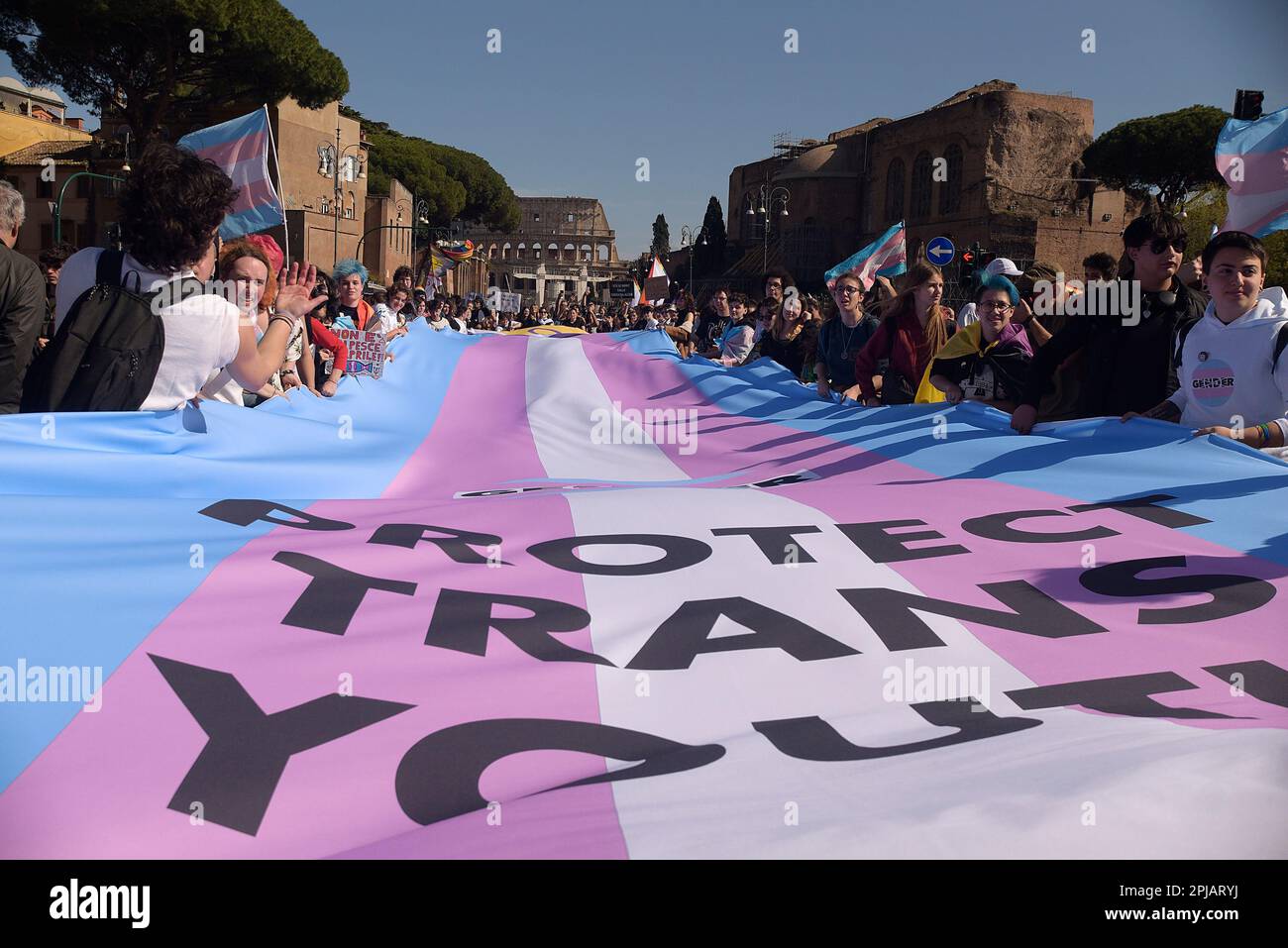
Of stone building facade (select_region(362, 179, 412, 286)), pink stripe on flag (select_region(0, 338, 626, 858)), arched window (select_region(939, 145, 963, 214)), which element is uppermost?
arched window (select_region(939, 145, 963, 214))

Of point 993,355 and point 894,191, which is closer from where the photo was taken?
point 993,355

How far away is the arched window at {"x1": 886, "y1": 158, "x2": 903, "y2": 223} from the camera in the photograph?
6838 cm

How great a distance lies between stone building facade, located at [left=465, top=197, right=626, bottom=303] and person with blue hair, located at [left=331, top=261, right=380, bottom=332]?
103819 millimetres

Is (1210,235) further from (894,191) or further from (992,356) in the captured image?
(992,356)

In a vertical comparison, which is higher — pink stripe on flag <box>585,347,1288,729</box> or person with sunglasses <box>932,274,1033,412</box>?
person with sunglasses <box>932,274,1033,412</box>

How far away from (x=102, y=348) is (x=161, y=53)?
3618cm

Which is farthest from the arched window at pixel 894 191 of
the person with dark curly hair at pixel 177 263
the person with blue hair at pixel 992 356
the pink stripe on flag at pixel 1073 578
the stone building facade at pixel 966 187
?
the person with dark curly hair at pixel 177 263

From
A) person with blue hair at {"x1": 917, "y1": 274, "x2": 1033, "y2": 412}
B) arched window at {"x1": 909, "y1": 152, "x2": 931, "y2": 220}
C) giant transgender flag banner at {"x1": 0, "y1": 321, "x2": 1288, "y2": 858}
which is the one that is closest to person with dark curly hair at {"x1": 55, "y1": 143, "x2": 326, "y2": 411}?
giant transgender flag banner at {"x1": 0, "y1": 321, "x2": 1288, "y2": 858}

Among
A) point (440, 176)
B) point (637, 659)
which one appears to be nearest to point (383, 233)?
point (440, 176)

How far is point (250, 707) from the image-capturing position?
2.19m

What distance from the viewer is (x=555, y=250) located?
460 feet

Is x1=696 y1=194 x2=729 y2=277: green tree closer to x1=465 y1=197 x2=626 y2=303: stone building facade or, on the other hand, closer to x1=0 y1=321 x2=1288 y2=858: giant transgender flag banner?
x1=465 y1=197 x2=626 y2=303: stone building facade
